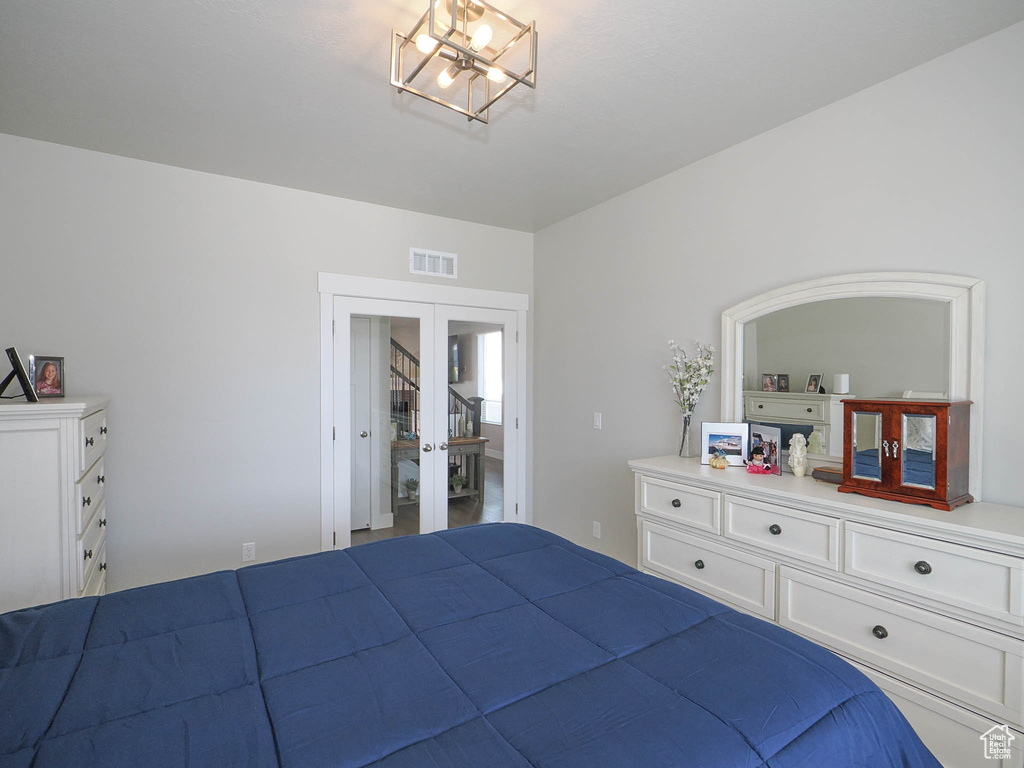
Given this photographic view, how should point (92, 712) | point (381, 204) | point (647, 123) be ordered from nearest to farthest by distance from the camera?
point (92, 712) < point (647, 123) < point (381, 204)

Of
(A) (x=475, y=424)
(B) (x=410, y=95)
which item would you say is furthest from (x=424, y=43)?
(A) (x=475, y=424)

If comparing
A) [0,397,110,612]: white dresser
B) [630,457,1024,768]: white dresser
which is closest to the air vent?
[0,397,110,612]: white dresser

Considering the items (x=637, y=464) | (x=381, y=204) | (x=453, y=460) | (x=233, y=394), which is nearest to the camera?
(x=637, y=464)

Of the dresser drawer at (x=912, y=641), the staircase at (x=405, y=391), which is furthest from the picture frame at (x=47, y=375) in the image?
the dresser drawer at (x=912, y=641)

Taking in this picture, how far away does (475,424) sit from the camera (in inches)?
163

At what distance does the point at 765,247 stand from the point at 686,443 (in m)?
1.17

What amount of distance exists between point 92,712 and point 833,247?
3012 mm

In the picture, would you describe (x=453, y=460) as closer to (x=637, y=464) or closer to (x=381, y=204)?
(x=637, y=464)

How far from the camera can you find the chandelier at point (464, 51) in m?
1.54

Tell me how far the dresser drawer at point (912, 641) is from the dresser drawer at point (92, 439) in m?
3.02

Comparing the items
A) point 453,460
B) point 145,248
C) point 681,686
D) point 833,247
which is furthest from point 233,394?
point 833,247

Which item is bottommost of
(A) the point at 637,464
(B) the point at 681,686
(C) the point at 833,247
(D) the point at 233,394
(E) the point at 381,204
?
(B) the point at 681,686

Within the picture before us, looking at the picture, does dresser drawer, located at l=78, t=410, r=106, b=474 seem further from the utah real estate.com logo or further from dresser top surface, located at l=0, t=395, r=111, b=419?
the utah real estate.com logo

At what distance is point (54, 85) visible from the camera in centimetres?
220
